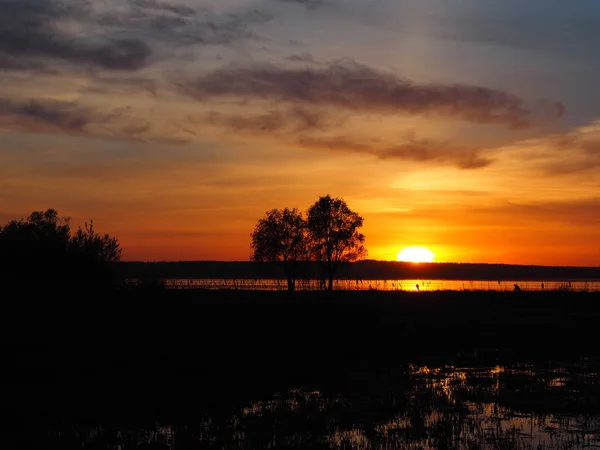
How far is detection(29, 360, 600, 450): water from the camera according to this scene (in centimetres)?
1525

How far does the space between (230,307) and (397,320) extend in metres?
13.7

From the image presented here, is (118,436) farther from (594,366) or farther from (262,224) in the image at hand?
(262,224)

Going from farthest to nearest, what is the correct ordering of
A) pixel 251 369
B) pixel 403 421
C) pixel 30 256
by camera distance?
pixel 30 256 < pixel 251 369 < pixel 403 421

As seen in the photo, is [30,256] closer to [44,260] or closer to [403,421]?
[44,260]

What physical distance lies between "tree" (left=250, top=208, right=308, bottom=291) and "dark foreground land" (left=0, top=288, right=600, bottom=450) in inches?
2747

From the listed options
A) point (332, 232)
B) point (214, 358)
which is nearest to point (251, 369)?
point (214, 358)

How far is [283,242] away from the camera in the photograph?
11950 centimetres

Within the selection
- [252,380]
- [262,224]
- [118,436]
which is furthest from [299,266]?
[118,436]

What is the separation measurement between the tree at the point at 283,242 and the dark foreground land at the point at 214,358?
229 ft

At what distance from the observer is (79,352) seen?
2817 cm

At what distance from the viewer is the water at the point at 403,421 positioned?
15.2 m

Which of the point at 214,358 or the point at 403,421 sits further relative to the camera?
the point at 214,358

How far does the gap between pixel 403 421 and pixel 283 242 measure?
335 ft

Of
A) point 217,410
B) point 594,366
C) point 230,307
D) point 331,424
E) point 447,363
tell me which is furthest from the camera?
point 230,307
